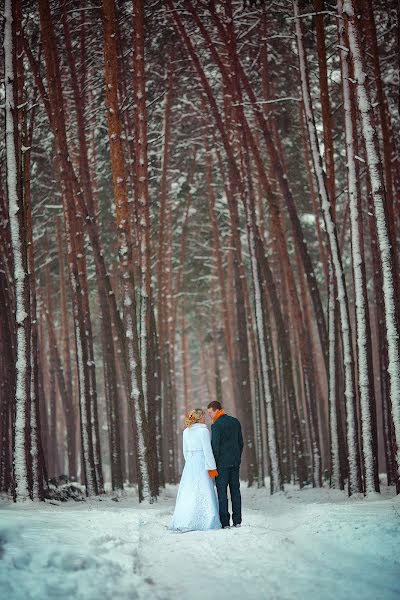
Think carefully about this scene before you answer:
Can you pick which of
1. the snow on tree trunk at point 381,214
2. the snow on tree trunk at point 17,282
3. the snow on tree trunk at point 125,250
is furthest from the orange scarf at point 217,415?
the snow on tree trunk at point 125,250

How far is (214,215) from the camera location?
21281 mm

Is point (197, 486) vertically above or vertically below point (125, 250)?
below

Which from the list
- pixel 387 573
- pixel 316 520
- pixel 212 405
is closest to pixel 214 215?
pixel 212 405

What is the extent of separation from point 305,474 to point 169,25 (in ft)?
34.5

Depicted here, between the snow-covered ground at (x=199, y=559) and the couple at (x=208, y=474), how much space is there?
0.46 metres

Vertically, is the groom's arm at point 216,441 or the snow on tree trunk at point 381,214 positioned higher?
the snow on tree trunk at point 381,214

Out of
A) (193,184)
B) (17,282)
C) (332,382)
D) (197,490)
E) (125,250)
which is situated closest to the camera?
(197,490)

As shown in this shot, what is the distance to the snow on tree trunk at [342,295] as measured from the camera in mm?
10836

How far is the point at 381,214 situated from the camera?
28.5 ft

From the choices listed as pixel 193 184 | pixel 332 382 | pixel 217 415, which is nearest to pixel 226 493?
pixel 217 415

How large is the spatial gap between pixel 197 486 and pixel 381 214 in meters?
4.32

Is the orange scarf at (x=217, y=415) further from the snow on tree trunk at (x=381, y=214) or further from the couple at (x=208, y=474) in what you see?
the snow on tree trunk at (x=381, y=214)

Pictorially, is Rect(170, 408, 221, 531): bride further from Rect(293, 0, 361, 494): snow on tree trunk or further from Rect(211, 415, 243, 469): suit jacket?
Rect(293, 0, 361, 494): snow on tree trunk

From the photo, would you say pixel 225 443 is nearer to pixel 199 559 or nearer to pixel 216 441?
pixel 216 441
